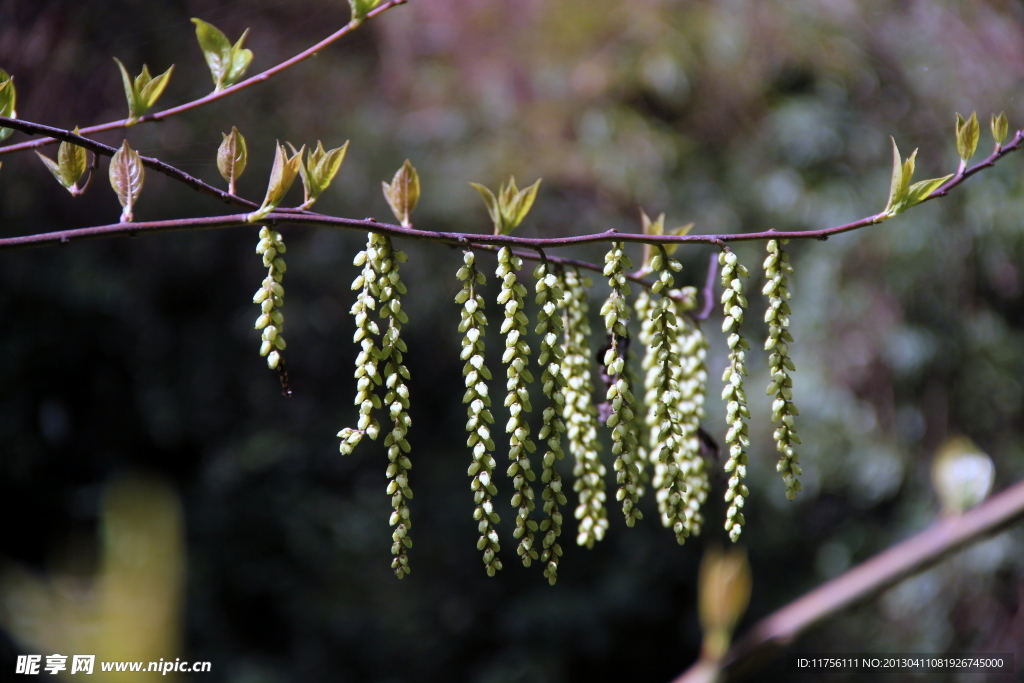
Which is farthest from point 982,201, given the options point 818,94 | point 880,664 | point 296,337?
point 296,337

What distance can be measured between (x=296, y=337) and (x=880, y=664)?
8.12 ft

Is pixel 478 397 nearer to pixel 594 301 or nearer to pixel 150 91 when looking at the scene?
pixel 150 91

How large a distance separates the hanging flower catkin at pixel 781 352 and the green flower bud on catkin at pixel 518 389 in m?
0.20

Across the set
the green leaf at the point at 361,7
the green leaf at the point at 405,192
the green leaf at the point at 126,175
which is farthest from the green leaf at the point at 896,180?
the green leaf at the point at 126,175

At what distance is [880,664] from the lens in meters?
2.73

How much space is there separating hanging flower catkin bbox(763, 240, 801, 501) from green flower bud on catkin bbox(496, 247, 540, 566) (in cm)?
20

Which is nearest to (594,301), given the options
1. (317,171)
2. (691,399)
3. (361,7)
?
(691,399)

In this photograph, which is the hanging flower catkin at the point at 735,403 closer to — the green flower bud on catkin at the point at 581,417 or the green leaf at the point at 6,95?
the green flower bud on catkin at the point at 581,417

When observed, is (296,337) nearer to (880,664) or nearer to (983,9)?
(880,664)

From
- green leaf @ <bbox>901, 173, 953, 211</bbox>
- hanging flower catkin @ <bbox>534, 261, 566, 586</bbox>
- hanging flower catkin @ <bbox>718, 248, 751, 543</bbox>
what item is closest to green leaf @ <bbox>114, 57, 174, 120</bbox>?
hanging flower catkin @ <bbox>534, 261, 566, 586</bbox>

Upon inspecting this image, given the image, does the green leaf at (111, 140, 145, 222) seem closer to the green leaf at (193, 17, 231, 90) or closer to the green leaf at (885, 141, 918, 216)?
the green leaf at (193, 17, 231, 90)

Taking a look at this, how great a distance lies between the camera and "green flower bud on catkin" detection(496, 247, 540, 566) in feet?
1.90

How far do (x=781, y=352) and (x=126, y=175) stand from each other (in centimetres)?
56

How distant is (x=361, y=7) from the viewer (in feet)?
2.27
